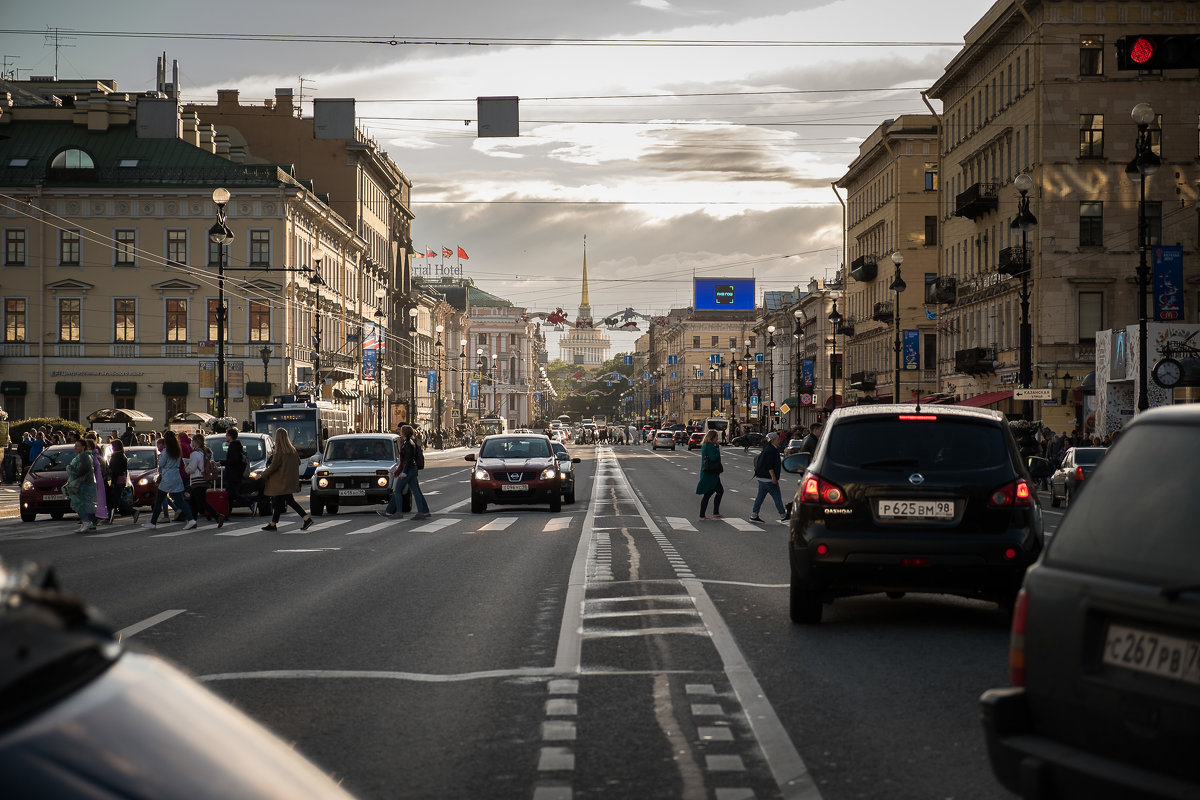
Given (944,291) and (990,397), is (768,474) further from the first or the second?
(944,291)

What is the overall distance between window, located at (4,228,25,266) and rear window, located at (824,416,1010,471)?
6875 cm

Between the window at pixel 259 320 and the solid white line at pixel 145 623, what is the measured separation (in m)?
62.8

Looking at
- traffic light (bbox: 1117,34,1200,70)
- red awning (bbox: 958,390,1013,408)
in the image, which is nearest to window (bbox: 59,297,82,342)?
red awning (bbox: 958,390,1013,408)

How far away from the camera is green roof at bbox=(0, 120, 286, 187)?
240 ft

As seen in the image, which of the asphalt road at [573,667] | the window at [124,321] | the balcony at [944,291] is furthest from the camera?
the window at [124,321]

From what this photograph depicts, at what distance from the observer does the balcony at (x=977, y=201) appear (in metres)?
62.7

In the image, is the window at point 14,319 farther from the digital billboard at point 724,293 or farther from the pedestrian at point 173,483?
the pedestrian at point 173,483

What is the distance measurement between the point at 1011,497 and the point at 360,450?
2327 centimetres

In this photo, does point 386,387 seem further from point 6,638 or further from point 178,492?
point 6,638

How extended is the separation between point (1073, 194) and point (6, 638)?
59383 millimetres

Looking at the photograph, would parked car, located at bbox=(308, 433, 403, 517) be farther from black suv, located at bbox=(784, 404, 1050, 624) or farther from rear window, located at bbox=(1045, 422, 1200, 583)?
rear window, located at bbox=(1045, 422, 1200, 583)

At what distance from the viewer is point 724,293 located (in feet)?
281

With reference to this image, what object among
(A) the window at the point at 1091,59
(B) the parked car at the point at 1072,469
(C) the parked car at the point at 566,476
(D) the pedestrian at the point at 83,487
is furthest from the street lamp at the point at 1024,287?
(D) the pedestrian at the point at 83,487

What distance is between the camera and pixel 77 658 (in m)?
2.04
